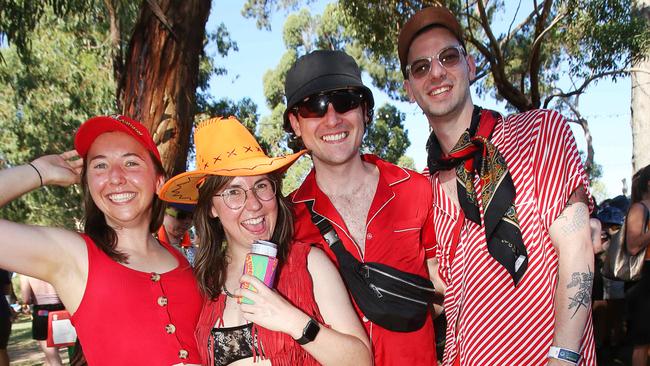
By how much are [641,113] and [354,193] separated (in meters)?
11.2

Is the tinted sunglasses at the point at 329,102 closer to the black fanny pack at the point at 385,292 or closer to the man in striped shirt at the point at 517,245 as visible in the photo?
the man in striped shirt at the point at 517,245

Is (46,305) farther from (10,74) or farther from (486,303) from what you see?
(10,74)

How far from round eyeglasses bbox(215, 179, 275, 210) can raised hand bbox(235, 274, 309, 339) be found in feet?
1.64

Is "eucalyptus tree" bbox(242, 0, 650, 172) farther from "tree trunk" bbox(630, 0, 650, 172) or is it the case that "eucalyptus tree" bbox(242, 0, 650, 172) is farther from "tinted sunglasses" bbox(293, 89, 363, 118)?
"tinted sunglasses" bbox(293, 89, 363, 118)

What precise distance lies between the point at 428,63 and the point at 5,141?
20666mm

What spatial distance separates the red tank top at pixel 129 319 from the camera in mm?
2359

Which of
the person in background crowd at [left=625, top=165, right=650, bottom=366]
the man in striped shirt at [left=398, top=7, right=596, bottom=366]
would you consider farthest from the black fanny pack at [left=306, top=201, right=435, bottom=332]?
the person in background crowd at [left=625, top=165, right=650, bottom=366]

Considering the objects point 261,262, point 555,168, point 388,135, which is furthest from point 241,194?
point 388,135

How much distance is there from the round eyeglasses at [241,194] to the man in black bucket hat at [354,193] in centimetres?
46

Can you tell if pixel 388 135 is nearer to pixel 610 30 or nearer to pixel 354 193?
pixel 610 30

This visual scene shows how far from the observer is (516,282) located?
7.57ft

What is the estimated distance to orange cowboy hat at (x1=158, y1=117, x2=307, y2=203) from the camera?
252 cm

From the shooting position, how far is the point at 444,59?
9.08 feet

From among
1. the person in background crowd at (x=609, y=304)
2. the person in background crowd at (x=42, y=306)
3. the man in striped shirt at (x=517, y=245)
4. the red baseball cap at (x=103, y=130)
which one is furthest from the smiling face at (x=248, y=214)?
the person in background crowd at (x=42, y=306)
